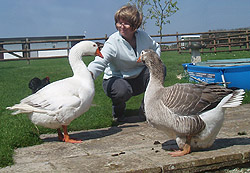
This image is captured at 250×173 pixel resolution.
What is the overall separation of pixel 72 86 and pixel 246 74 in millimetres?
4315

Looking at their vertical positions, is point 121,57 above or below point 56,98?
above

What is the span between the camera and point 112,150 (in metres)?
3.88

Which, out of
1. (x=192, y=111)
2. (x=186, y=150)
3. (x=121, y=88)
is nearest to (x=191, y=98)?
(x=192, y=111)

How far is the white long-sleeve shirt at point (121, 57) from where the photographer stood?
5.48 m

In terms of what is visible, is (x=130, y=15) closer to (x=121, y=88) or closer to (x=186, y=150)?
(x=121, y=88)

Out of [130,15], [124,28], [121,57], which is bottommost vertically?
[121,57]

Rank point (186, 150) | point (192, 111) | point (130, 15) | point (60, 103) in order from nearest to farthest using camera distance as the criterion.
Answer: point (192, 111), point (186, 150), point (60, 103), point (130, 15)

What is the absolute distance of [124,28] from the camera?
5.40m

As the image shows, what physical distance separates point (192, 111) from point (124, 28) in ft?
8.05

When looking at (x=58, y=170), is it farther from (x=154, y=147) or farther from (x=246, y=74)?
(x=246, y=74)

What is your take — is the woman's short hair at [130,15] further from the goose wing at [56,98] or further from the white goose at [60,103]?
the goose wing at [56,98]

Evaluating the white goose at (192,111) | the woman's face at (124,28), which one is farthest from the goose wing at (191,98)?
the woman's face at (124,28)

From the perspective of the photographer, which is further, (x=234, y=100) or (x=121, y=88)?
(x=121, y=88)

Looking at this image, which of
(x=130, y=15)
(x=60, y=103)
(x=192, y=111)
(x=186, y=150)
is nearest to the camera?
(x=192, y=111)
